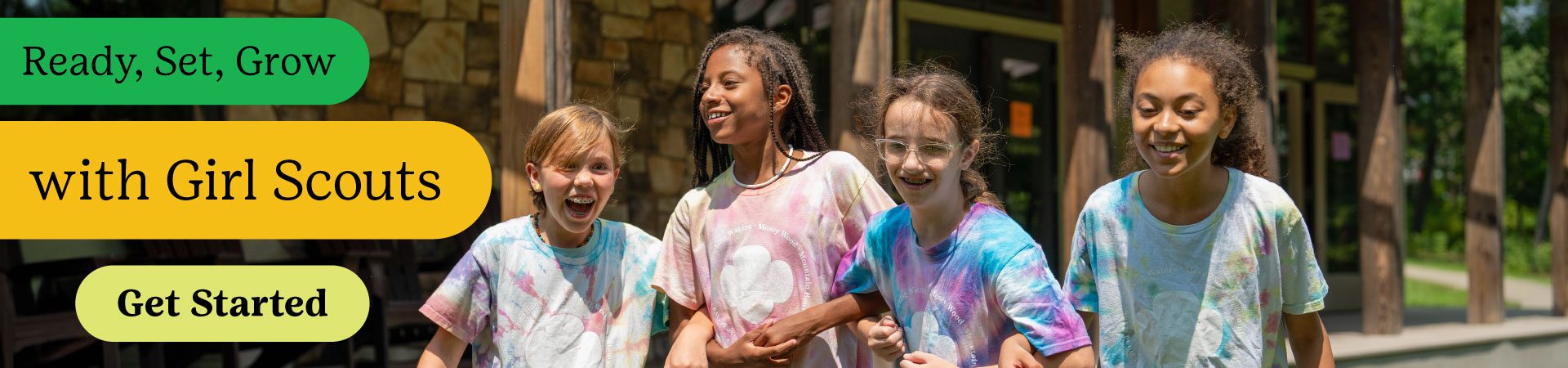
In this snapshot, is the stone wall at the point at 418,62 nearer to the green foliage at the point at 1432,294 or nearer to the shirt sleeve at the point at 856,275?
the shirt sleeve at the point at 856,275

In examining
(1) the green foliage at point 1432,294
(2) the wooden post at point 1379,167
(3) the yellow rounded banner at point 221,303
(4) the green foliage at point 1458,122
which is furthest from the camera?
(4) the green foliage at point 1458,122

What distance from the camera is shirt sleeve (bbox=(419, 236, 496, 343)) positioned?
2.49m

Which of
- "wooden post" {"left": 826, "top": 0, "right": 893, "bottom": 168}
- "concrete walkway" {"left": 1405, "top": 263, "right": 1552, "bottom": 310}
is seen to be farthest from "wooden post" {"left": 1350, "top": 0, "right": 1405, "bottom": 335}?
"concrete walkway" {"left": 1405, "top": 263, "right": 1552, "bottom": 310}

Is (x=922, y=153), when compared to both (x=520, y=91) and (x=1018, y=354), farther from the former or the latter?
(x=520, y=91)

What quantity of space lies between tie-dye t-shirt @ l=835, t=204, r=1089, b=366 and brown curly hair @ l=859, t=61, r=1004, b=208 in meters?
0.05

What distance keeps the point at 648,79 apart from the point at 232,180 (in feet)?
8.28

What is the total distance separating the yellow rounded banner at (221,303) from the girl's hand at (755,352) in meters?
2.21

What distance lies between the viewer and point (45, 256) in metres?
6.31

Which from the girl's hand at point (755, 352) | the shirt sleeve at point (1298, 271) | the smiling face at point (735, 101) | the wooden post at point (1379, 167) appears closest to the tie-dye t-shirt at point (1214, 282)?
the shirt sleeve at point (1298, 271)

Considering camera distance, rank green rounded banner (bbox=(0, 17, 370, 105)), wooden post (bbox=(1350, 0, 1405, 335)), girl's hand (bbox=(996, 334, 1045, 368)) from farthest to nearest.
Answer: wooden post (bbox=(1350, 0, 1405, 335))
green rounded banner (bbox=(0, 17, 370, 105))
girl's hand (bbox=(996, 334, 1045, 368))

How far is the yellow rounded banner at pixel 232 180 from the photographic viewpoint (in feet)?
14.7

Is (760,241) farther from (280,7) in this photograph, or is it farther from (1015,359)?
(280,7)

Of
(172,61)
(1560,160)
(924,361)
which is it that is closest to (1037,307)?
(924,361)

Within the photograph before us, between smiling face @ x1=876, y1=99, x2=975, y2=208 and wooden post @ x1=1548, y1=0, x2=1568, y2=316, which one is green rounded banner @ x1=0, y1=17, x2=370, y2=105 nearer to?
smiling face @ x1=876, y1=99, x2=975, y2=208
